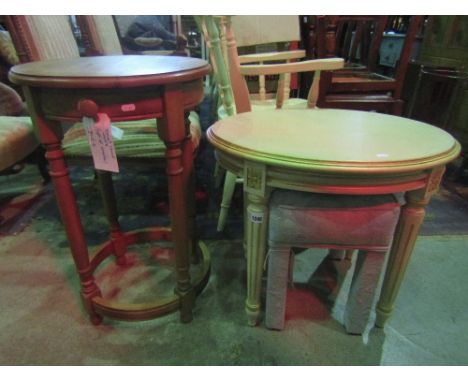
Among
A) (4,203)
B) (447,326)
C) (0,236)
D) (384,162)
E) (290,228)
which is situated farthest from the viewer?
(4,203)

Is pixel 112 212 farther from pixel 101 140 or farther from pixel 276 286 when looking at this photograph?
pixel 276 286

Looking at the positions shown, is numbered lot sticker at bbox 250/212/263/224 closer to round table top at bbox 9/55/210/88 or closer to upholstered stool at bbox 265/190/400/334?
upholstered stool at bbox 265/190/400/334

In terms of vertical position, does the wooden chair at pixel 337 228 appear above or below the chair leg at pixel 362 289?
above

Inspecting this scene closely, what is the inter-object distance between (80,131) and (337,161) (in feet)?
3.17

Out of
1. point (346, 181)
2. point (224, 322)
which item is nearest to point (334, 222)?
point (346, 181)

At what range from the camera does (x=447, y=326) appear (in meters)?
1.03

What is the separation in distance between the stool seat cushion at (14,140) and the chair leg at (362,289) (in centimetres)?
139

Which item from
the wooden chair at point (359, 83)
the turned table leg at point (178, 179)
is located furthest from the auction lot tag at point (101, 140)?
the wooden chair at point (359, 83)

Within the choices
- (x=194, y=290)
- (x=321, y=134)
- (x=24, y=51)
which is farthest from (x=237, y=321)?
(x=24, y=51)

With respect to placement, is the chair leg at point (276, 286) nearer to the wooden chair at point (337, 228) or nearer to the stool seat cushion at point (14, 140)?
the wooden chair at point (337, 228)

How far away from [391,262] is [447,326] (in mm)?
369

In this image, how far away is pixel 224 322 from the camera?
1050 millimetres

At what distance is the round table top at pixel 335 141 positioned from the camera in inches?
26.3

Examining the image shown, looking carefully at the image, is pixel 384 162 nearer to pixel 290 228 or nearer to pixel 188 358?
pixel 290 228
